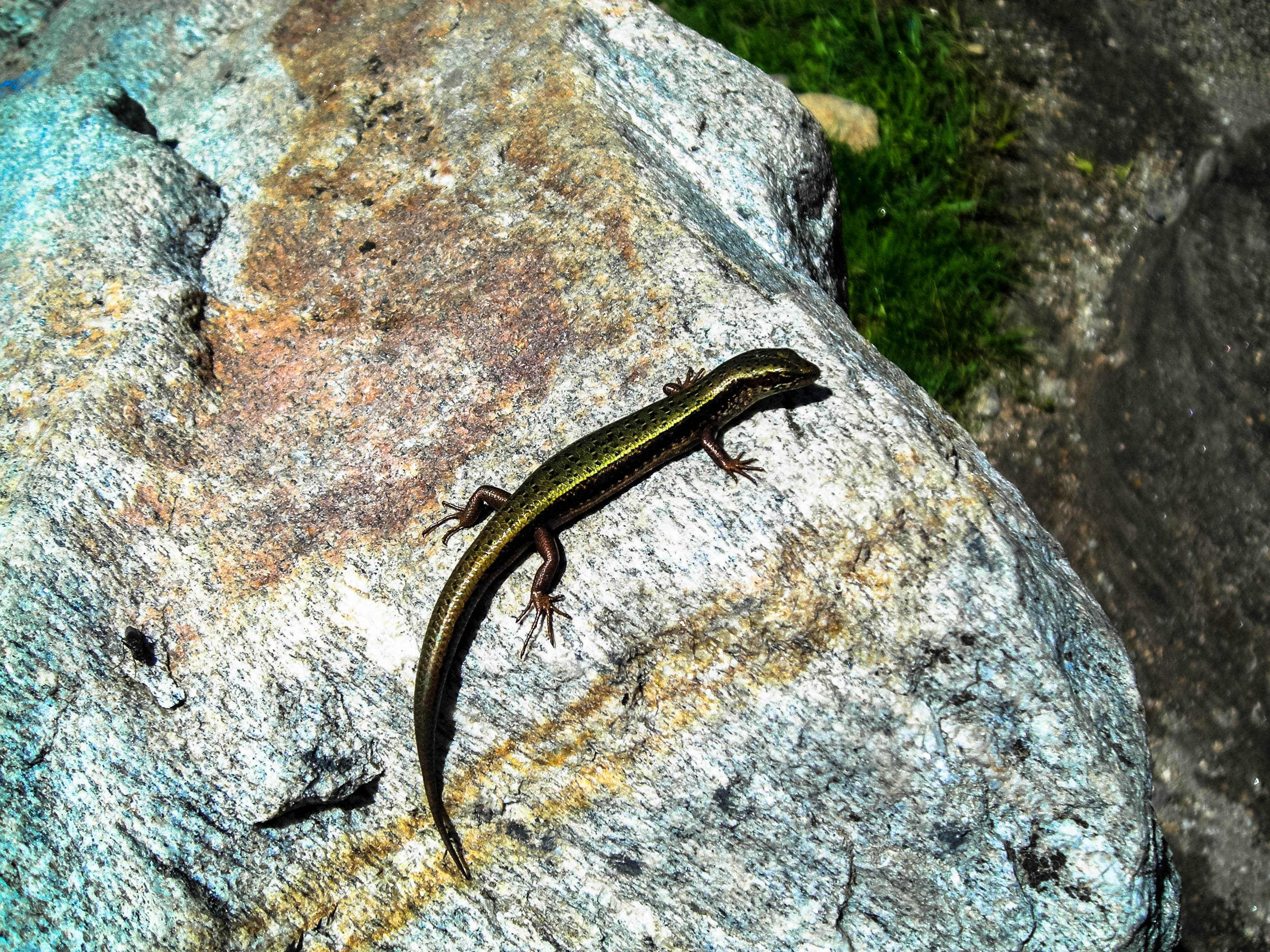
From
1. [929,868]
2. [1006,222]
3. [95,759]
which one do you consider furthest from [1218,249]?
[95,759]

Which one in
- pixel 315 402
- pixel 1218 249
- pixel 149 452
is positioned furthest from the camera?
pixel 1218 249

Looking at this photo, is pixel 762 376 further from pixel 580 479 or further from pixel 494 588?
pixel 494 588

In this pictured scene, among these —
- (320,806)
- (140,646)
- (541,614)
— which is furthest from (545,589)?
(140,646)

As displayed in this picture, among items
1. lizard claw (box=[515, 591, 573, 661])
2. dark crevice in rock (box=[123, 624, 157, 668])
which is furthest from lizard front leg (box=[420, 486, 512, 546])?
dark crevice in rock (box=[123, 624, 157, 668])

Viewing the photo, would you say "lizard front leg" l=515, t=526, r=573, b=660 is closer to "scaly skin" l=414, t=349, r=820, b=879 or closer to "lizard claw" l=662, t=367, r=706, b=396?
"scaly skin" l=414, t=349, r=820, b=879

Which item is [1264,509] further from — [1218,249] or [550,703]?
[550,703]

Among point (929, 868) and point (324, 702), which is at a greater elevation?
point (929, 868)

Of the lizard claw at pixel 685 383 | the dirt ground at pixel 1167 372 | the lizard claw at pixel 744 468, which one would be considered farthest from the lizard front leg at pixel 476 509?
the dirt ground at pixel 1167 372
